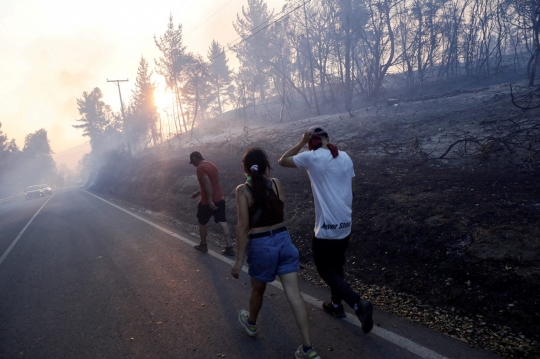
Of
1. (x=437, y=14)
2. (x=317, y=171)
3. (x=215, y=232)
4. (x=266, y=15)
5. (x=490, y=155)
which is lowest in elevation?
(x=215, y=232)

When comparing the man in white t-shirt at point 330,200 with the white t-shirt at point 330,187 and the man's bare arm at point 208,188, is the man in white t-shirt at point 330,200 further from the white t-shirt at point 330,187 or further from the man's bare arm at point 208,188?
the man's bare arm at point 208,188

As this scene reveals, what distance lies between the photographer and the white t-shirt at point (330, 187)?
11.3ft

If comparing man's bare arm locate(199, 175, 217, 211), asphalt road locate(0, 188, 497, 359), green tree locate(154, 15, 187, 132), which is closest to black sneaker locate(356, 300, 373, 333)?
asphalt road locate(0, 188, 497, 359)

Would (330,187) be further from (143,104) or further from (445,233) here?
(143,104)

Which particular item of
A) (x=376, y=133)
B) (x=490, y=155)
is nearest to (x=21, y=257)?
(x=490, y=155)

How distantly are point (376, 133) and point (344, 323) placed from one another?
12371mm

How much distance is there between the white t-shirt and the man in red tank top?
11.9ft

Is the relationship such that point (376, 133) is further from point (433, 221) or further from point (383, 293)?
point (383, 293)

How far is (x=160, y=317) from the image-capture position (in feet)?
14.8

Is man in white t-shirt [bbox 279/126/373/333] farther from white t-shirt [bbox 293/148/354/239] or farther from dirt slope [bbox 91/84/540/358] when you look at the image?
dirt slope [bbox 91/84/540/358]

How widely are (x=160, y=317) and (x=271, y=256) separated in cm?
222

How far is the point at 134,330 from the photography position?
13.9 feet

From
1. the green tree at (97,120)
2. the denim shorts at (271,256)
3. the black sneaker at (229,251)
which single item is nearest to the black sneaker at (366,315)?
the denim shorts at (271,256)

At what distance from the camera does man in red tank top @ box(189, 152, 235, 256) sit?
269 inches
